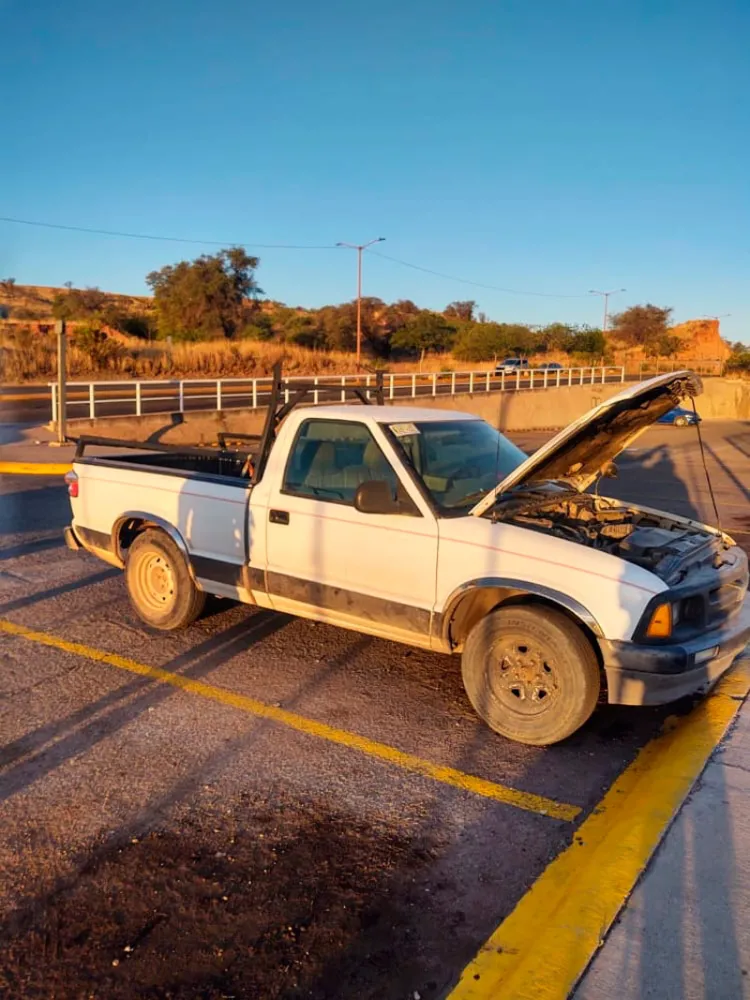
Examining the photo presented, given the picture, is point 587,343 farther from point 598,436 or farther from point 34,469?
point 598,436

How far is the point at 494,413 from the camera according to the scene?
31.3 meters

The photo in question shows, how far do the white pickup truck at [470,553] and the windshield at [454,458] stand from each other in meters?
0.02

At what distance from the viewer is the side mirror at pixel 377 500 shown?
4.80 metres

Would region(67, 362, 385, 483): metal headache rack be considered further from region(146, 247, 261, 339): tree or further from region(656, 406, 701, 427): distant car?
region(146, 247, 261, 339): tree

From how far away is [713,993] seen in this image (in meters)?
2.60

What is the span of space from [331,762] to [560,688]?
1.22m

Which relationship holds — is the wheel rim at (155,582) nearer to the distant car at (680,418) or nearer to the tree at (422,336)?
the distant car at (680,418)

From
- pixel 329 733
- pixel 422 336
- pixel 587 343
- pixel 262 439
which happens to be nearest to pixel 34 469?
pixel 262 439

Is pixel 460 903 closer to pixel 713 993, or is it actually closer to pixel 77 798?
pixel 713 993

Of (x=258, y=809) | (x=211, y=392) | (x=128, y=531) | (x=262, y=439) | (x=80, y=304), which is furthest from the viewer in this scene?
(x=80, y=304)

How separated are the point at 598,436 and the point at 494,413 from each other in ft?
86.2

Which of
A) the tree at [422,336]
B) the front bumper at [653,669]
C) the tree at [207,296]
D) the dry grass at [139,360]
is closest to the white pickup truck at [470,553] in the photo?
the front bumper at [653,669]

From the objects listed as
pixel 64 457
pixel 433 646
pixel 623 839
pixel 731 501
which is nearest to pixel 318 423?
pixel 433 646

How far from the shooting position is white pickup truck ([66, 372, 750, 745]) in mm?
4316
